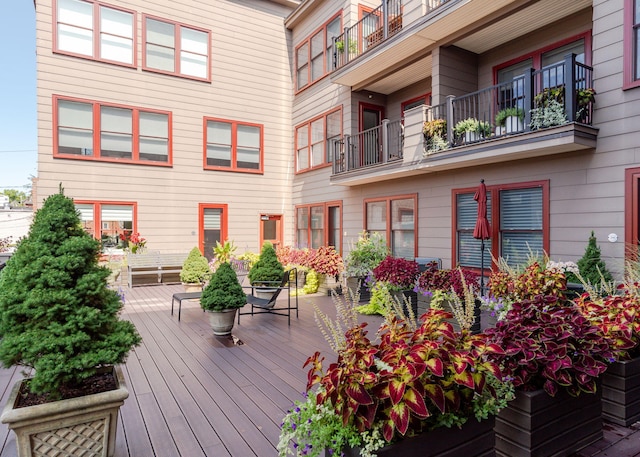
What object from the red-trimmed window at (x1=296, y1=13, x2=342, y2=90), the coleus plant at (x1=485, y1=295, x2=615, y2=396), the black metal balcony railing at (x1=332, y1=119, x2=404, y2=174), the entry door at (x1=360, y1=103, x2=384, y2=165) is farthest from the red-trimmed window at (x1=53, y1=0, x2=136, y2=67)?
the coleus plant at (x1=485, y1=295, x2=615, y2=396)

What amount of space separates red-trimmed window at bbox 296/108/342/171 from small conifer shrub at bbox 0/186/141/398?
9.45 m

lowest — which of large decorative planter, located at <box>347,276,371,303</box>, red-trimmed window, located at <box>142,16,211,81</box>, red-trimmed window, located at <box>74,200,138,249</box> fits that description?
large decorative planter, located at <box>347,276,371,303</box>

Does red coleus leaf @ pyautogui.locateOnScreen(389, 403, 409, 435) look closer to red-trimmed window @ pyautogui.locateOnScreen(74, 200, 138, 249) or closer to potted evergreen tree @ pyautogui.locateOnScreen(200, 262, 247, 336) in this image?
potted evergreen tree @ pyautogui.locateOnScreen(200, 262, 247, 336)

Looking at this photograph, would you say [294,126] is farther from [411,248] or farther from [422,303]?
[422,303]

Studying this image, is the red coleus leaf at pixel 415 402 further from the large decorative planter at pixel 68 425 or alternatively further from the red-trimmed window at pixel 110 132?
the red-trimmed window at pixel 110 132

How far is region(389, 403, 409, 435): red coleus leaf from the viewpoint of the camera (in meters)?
1.59

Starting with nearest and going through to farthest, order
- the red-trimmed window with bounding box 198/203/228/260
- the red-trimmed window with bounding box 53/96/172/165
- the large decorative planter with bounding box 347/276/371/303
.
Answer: the large decorative planter with bounding box 347/276/371/303, the red-trimmed window with bounding box 53/96/172/165, the red-trimmed window with bounding box 198/203/228/260

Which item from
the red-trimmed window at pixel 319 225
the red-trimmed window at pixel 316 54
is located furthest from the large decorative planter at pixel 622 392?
the red-trimmed window at pixel 316 54

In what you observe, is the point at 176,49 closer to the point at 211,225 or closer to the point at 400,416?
the point at 211,225

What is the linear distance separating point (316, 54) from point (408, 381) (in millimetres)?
12588

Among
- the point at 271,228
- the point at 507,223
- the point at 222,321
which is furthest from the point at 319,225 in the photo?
the point at 222,321

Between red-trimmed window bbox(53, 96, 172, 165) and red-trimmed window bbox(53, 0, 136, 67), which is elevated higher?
red-trimmed window bbox(53, 0, 136, 67)

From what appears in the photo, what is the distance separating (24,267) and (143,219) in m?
9.53

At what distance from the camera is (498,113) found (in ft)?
23.2
